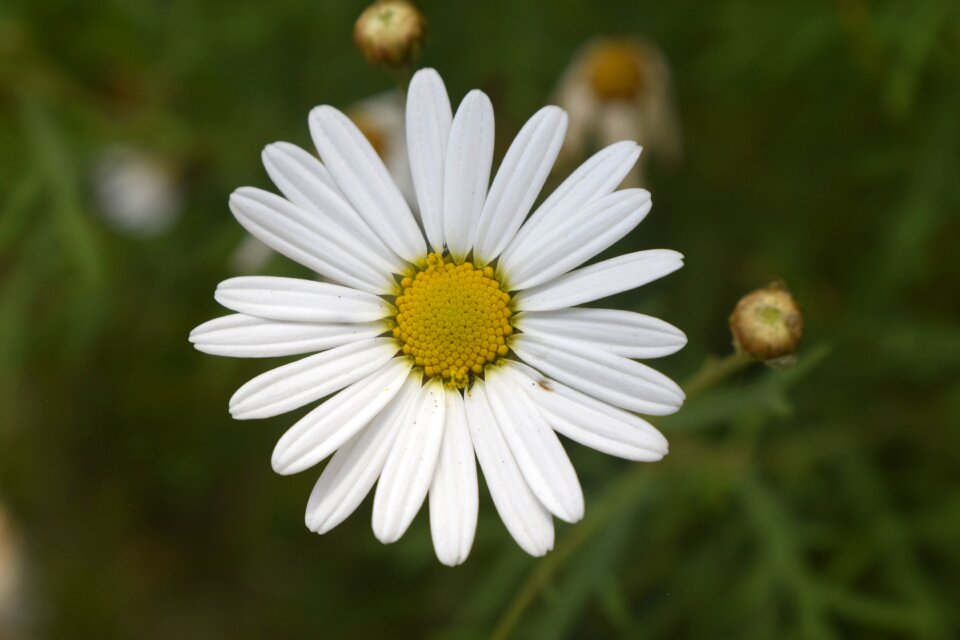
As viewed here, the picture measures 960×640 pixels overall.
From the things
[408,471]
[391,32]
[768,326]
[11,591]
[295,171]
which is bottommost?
[11,591]

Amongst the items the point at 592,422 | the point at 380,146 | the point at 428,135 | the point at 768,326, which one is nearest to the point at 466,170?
the point at 428,135

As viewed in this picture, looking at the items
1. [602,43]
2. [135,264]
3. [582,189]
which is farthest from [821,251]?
[135,264]

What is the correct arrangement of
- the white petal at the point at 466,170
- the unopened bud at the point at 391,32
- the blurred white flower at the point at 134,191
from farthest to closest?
the blurred white flower at the point at 134,191
the unopened bud at the point at 391,32
the white petal at the point at 466,170

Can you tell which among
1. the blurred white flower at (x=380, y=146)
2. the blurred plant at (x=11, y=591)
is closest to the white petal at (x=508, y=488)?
the blurred white flower at (x=380, y=146)

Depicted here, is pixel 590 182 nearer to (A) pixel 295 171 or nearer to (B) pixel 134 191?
(A) pixel 295 171

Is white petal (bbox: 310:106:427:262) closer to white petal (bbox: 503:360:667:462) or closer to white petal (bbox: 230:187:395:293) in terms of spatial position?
white petal (bbox: 230:187:395:293)

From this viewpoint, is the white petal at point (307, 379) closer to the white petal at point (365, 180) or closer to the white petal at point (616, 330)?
the white petal at point (365, 180)
